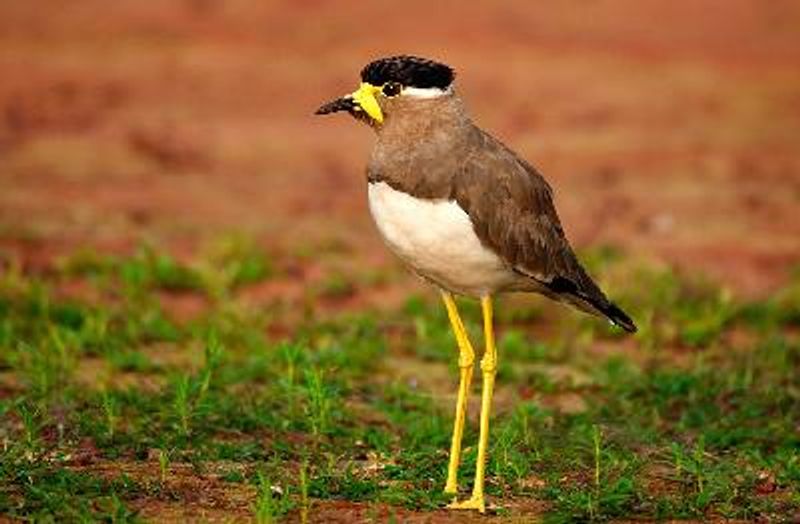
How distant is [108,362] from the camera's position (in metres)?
7.67

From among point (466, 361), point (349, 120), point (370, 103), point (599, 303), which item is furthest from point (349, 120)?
point (370, 103)

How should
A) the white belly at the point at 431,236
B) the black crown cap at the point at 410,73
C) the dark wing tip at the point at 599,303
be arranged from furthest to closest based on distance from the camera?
1. the dark wing tip at the point at 599,303
2. the black crown cap at the point at 410,73
3. the white belly at the point at 431,236

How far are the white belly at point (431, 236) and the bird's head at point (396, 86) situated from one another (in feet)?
0.98

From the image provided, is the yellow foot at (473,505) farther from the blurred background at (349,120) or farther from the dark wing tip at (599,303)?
the blurred background at (349,120)

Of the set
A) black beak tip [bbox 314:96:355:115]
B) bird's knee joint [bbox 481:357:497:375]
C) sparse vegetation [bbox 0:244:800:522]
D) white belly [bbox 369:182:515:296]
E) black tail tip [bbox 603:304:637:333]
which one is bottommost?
sparse vegetation [bbox 0:244:800:522]

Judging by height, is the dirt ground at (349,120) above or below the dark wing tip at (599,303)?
above

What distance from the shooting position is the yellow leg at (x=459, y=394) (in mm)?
5742

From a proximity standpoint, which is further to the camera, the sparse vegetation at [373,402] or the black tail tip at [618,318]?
the black tail tip at [618,318]

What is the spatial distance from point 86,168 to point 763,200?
4672 mm

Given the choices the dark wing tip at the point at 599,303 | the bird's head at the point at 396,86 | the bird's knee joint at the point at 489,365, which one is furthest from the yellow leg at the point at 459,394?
the bird's head at the point at 396,86

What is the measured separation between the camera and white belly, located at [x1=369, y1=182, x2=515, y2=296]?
5.45 metres

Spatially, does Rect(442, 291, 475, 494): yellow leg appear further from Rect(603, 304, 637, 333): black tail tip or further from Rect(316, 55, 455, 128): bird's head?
Rect(316, 55, 455, 128): bird's head

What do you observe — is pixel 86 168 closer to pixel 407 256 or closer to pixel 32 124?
pixel 32 124

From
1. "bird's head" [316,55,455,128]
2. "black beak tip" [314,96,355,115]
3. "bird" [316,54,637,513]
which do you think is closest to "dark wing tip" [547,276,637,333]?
"bird" [316,54,637,513]
